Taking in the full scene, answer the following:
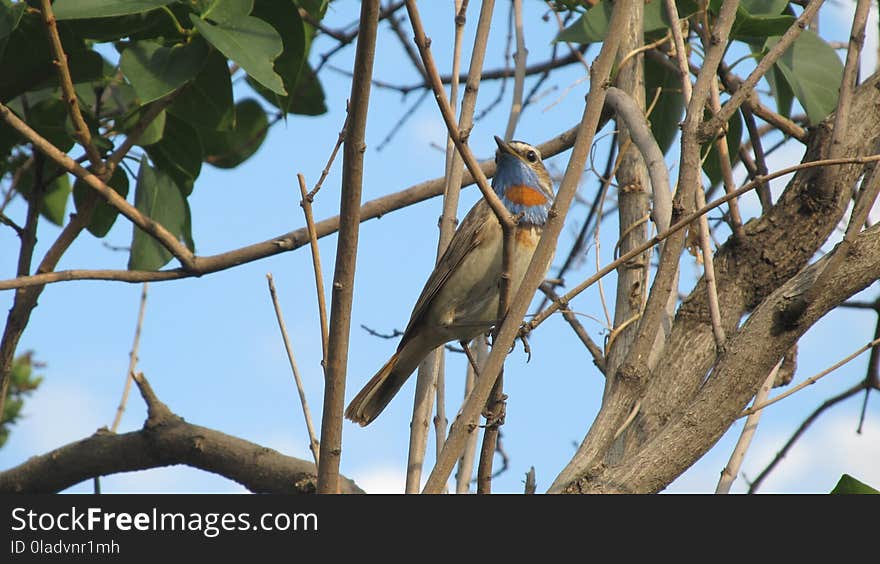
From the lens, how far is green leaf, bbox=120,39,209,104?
400cm

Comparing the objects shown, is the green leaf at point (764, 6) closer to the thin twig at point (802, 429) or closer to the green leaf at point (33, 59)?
the thin twig at point (802, 429)

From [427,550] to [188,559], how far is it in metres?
0.69

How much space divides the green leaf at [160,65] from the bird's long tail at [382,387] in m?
1.53

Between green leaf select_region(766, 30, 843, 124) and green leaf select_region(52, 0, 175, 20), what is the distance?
8.19 ft

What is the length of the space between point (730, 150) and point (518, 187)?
40.5 inches

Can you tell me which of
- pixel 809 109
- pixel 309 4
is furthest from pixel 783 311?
pixel 309 4

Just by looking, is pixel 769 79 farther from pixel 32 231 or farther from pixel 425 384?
pixel 32 231

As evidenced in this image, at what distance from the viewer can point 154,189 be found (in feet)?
15.9

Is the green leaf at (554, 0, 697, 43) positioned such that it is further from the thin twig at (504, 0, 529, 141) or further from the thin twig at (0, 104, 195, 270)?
the thin twig at (0, 104, 195, 270)

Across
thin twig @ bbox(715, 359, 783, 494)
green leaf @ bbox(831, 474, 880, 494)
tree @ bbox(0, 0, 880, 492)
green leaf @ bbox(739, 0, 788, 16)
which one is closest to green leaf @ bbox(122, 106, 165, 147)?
tree @ bbox(0, 0, 880, 492)

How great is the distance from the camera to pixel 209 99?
4.57m

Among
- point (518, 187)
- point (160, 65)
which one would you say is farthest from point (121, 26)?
point (518, 187)

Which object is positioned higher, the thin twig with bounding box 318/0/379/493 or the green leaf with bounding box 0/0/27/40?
the green leaf with bounding box 0/0/27/40

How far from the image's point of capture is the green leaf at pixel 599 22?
4.18 m
